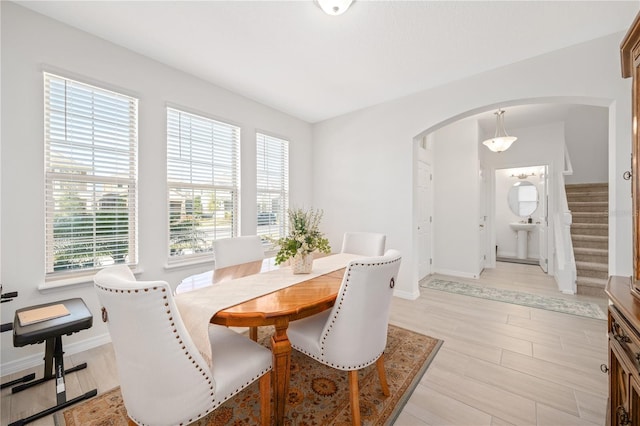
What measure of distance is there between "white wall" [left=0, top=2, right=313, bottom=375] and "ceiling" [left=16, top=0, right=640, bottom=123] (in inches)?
5.8

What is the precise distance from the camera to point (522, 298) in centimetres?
353

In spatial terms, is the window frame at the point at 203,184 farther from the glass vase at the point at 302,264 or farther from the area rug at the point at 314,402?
the glass vase at the point at 302,264

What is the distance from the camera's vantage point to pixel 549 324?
274 cm

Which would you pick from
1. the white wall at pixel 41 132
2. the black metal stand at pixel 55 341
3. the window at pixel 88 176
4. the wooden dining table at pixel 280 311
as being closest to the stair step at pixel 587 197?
the wooden dining table at pixel 280 311

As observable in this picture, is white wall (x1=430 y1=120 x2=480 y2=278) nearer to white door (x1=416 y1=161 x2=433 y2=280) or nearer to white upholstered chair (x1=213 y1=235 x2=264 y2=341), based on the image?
white door (x1=416 y1=161 x2=433 y2=280)

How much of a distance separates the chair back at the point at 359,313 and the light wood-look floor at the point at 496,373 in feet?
1.75

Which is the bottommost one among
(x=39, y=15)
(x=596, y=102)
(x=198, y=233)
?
(x=198, y=233)

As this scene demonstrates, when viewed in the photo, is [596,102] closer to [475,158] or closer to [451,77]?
[451,77]

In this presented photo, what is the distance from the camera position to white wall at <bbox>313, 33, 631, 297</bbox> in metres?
2.28

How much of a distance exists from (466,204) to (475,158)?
0.83 m

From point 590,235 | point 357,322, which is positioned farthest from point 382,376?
point 590,235

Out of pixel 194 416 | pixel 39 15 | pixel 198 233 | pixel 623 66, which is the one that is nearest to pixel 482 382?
pixel 194 416

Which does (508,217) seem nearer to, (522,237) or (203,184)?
(522,237)

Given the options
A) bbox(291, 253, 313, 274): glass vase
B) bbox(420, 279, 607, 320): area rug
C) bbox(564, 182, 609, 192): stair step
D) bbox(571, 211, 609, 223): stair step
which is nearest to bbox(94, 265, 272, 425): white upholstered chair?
bbox(291, 253, 313, 274): glass vase
